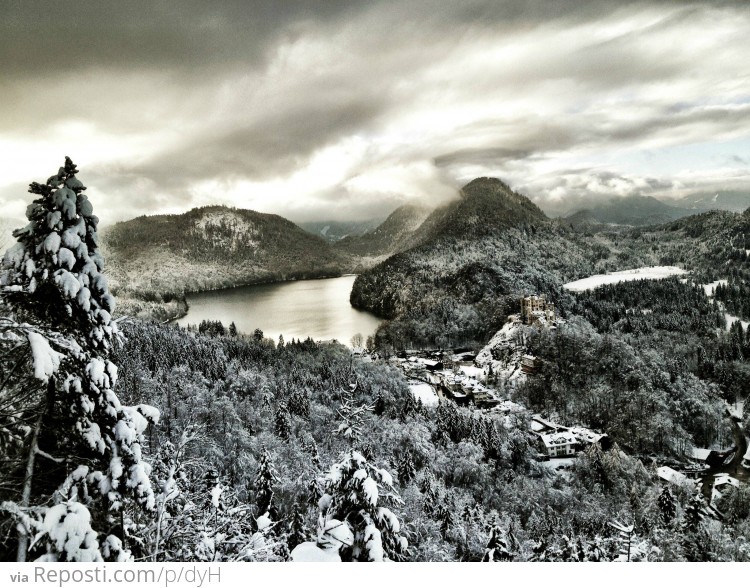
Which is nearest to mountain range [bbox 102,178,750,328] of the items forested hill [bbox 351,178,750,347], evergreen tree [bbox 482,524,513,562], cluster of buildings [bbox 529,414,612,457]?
forested hill [bbox 351,178,750,347]

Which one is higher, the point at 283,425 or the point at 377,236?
the point at 377,236

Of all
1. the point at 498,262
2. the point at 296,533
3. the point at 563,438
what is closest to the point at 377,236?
the point at 563,438

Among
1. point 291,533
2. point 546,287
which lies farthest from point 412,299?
point 291,533

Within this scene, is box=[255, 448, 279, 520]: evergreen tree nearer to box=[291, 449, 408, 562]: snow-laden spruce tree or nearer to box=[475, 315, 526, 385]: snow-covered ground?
box=[291, 449, 408, 562]: snow-laden spruce tree

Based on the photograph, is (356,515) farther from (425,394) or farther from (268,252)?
(425,394)

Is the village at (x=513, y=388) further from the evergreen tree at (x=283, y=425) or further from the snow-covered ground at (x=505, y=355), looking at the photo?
the evergreen tree at (x=283, y=425)

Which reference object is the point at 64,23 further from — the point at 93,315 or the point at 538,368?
the point at 538,368

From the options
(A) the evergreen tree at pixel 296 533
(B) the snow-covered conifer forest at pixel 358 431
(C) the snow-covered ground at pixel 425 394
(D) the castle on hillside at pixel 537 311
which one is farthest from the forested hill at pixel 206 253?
(D) the castle on hillside at pixel 537 311
